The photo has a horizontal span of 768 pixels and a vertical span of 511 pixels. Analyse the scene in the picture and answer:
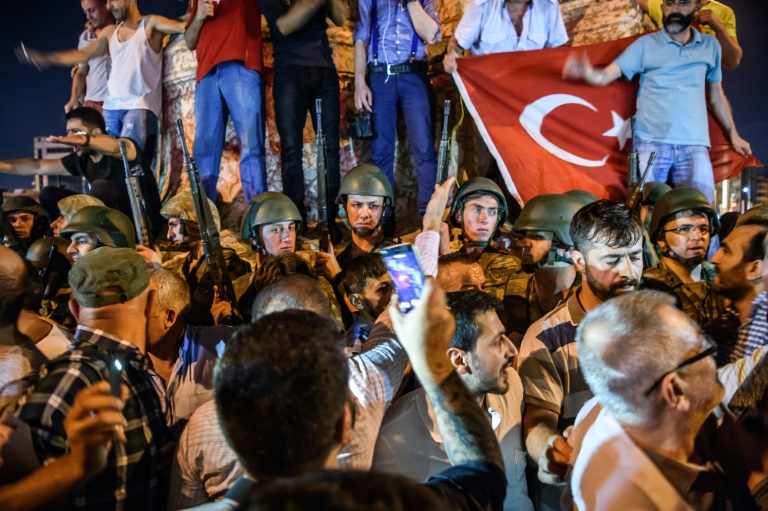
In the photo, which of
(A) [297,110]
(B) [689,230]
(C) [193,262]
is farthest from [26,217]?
(B) [689,230]

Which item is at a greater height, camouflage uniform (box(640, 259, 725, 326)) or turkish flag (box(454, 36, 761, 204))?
turkish flag (box(454, 36, 761, 204))

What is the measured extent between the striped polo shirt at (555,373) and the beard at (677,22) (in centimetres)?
441

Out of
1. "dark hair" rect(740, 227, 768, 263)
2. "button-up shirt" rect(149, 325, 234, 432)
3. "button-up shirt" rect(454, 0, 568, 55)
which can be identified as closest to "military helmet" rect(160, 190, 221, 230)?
"button-up shirt" rect(149, 325, 234, 432)

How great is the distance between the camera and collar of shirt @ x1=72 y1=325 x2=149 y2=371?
2271 millimetres

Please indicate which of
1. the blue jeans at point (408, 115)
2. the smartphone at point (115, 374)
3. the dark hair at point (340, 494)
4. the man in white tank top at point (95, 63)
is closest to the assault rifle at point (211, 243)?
the smartphone at point (115, 374)

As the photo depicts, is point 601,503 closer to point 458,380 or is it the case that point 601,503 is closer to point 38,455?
point 458,380

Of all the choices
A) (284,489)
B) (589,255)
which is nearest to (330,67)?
(589,255)

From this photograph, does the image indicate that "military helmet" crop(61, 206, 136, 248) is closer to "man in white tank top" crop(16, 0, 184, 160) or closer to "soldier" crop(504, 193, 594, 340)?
"man in white tank top" crop(16, 0, 184, 160)

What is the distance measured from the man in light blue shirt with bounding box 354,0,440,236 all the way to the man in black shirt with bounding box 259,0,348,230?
35 cm

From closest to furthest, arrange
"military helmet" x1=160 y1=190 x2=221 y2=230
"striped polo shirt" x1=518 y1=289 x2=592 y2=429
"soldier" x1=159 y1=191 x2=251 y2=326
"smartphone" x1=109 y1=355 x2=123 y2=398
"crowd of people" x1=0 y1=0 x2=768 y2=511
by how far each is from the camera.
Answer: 1. "crowd of people" x1=0 y1=0 x2=768 y2=511
2. "smartphone" x1=109 y1=355 x2=123 y2=398
3. "striped polo shirt" x1=518 y1=289 x2=592 y2=429
4. "soldier" x1=159 y1=191 x2=251 y2=326
5. "military helmet" x1=160 y1=190 x2=221 y2=230

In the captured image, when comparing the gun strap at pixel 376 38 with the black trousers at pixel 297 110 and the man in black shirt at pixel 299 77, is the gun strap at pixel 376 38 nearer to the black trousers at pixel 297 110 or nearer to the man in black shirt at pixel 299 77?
the man in black shirt at pixel 299 77

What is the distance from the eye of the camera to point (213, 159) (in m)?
6.85

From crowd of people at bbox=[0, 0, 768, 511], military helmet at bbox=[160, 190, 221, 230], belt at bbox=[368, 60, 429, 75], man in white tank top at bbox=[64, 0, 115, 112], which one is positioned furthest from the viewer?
man in white tank top at bbox=[64, 0, 115, 112]

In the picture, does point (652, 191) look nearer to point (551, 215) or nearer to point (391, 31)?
point (551, 215)
